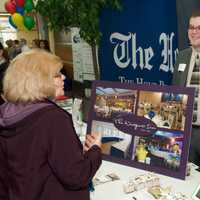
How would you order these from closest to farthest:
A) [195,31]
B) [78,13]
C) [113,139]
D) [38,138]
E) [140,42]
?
[38,138] → [113,139] → [195,31] → [78,13] → [140,42]

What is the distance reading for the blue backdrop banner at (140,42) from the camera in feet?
10.6

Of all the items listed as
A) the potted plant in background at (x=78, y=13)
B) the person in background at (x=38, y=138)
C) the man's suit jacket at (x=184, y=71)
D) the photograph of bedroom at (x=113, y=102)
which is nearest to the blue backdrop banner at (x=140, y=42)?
the potted plant in background at (x=78, y=13)

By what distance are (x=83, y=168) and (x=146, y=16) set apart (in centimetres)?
275

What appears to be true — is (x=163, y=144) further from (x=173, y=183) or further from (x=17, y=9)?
(x=17, y=9)

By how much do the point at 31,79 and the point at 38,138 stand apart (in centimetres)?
21

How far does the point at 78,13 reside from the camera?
11.2ft

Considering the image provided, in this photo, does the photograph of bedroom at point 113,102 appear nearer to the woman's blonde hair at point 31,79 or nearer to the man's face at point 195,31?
the woman's blonde hair at point 31,79

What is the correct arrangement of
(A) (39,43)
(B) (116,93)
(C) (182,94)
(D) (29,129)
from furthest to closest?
(A) (39,43), (B) (116,93), (C) (182,94), (D) (29,129)

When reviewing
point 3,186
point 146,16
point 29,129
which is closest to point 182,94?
point 29,129

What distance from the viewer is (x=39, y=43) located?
5.79 metres

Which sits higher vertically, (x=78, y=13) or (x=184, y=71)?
(x=78, y=13)

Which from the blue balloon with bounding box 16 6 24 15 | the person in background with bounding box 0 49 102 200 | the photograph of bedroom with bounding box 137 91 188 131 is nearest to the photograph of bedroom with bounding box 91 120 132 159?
the photograph of bedroom with bounding box 137 91 188 131

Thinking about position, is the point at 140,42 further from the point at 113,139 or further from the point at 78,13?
the point at 113,139

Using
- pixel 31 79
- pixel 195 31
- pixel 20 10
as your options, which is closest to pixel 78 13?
pixel 195 31
